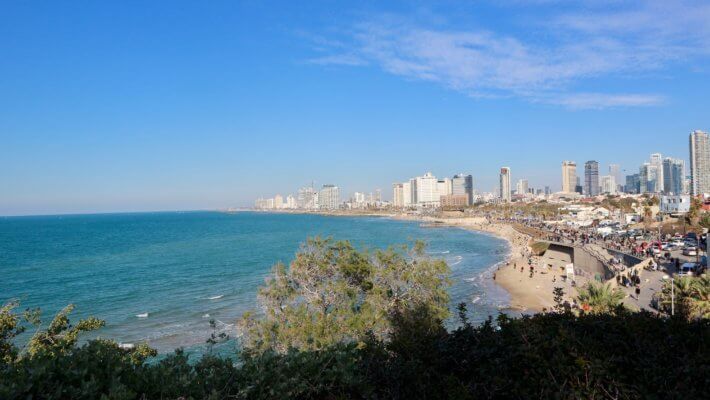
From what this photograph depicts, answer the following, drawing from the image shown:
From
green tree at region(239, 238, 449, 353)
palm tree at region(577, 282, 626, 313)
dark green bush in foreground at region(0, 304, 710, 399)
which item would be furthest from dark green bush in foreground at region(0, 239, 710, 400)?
palm tree at region(577, 282, 626, 313)

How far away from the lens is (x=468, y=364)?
448 cm

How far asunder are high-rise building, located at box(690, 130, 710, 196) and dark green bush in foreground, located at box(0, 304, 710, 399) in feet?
680

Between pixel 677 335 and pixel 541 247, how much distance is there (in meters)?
57.9

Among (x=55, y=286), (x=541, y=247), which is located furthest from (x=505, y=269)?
(x=55, y=286)

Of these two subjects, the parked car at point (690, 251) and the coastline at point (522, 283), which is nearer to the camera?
the coastline at point (522, 283)

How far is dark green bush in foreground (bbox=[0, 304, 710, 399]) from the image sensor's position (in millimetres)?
3652

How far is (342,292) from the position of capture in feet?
50.6

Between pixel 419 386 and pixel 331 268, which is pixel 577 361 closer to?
pixel 419 386

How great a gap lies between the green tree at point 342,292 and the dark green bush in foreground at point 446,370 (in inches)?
372

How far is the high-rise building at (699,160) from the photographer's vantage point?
170 meters

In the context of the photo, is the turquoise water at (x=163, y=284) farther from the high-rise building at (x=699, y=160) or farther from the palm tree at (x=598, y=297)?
the high-rise building at (x=699, y=160)

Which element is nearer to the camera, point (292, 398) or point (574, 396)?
point (574, 396)

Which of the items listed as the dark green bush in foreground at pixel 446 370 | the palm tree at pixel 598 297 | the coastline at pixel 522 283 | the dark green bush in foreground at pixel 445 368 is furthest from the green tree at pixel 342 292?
the coastline at pixel 522 283

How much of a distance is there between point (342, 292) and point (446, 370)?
36.3 ft
